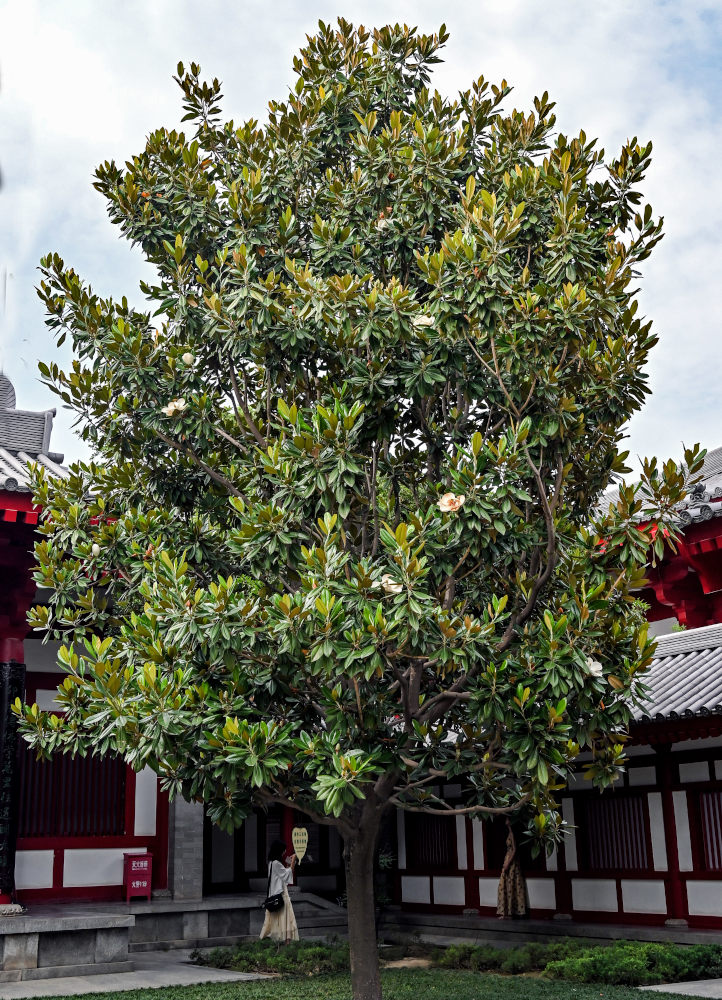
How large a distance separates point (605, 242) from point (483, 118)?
2.03m

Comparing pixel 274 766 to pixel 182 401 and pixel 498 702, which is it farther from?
pixel 182 401

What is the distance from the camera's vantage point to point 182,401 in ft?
29.1

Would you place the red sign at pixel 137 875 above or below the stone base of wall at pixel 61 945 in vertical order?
above

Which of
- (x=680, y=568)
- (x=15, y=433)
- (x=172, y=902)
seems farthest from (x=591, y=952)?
(x=15, y=433)

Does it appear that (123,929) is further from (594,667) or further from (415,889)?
(594,667)

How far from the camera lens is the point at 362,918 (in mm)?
9133

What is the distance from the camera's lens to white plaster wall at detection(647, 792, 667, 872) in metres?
14.0

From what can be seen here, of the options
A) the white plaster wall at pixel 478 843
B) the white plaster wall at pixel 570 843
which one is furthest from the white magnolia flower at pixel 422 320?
the white plaster wall at pixel 478 843

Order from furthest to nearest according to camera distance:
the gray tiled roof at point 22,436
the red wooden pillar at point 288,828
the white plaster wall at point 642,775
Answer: the red wooden pillar at point 288,828 → the gray tiled roof at point 22,436 → the white plaster wall at point 642,775

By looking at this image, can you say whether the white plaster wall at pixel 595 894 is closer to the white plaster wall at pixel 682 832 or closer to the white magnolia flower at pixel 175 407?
the white plaster wall at pixel 682 832

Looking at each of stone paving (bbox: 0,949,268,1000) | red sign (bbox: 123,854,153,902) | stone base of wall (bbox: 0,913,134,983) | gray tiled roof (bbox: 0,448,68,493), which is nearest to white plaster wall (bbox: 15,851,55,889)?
red sign (bbox: 123,854,153,902)

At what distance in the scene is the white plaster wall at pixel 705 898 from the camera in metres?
13.1

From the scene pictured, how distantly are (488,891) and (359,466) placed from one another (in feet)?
36.9

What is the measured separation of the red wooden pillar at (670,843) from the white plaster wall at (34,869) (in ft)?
29.3
